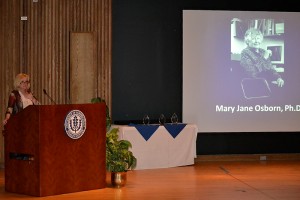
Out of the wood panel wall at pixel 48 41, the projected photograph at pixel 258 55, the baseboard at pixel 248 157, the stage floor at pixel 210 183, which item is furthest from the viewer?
the baseboard at pixel 248 157

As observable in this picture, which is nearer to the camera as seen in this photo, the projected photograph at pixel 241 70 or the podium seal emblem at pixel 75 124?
the podium seal emblem at pixel 75 124

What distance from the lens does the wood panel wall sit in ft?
35.8

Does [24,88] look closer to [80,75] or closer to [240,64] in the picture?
[80,75]

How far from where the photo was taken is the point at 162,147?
10.7 metres

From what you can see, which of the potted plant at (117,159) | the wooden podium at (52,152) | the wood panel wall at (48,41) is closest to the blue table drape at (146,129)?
the wood panel wall at (48,41)

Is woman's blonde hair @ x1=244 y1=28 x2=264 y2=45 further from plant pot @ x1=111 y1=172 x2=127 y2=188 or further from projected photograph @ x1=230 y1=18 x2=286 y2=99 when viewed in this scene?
plant pot @ x1=111 y1=172 x2=127 y2=188

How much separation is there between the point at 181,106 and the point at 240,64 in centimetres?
116

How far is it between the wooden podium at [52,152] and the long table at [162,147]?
2.18 metres

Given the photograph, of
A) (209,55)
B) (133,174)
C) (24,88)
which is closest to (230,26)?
(209,55)

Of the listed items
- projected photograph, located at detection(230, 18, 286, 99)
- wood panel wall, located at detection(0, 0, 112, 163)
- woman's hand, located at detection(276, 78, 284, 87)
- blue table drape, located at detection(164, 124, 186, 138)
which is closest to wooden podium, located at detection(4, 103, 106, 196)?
blue table drape, located at detection(164, 124, 186, 138)

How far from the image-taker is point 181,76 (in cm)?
1177

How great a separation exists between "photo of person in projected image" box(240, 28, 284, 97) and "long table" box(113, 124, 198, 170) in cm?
150

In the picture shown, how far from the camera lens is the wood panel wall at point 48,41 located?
10914mm

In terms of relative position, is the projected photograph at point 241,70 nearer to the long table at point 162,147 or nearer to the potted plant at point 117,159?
the long table at point 162,147
